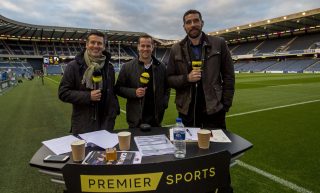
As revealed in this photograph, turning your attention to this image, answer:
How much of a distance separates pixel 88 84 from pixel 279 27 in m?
58.8

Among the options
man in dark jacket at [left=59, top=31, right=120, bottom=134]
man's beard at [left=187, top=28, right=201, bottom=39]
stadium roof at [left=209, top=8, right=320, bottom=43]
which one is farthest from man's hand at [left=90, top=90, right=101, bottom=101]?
stadium roof at [left=209, top=8, right=320, bottom=43]

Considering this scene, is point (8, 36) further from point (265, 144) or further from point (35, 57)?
point (265, 144)

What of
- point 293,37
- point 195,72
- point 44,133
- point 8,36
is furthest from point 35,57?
point 195,72

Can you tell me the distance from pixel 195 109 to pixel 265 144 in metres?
2.46

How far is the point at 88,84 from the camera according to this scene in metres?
3.43

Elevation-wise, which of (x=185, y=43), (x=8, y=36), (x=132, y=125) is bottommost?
(x=132, y=125)

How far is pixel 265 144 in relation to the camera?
17.5 ft

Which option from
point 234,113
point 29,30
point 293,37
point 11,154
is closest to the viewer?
point 11,154

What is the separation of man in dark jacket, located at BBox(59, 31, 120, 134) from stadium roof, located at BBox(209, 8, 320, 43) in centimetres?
4587

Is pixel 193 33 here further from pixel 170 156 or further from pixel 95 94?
pixel 170 156

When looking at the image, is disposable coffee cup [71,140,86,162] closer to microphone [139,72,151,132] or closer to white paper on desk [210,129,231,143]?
A: microphone [139,72,151,132]

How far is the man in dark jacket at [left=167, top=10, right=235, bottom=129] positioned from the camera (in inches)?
138

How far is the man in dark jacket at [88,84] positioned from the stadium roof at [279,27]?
45872mm

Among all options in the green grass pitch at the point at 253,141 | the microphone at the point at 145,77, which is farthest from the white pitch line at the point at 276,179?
the microphone at the point at 145,77
